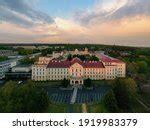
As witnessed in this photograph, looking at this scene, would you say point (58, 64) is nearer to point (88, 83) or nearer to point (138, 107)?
point (88, 83)

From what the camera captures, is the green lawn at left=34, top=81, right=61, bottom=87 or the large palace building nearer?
the green lawn at left=34, top=81, right=61, bottom=87

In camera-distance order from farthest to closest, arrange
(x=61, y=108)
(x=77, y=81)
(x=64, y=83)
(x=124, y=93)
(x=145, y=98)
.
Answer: (x=77, y=81) < (x=145, y=98) < (x=64, y=83) < (x=124, y=93) < (x=61, y=108)

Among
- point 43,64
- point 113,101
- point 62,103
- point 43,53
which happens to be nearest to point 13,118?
point 113,101

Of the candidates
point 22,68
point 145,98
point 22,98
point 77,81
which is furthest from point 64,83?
point 145,98

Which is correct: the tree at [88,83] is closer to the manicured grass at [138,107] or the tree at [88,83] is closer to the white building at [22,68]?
the manicured grass at [138,107]

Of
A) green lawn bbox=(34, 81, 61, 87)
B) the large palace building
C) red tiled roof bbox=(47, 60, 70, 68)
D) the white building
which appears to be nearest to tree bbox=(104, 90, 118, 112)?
the large palace building

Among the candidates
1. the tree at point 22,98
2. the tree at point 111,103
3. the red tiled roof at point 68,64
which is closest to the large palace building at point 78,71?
the red tiled roof at point 68,64

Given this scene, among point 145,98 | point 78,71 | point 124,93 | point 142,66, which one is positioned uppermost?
point 78,71

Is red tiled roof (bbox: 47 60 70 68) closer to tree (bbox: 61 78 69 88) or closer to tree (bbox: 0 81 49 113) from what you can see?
tree (bbox: 61 78 69 88)

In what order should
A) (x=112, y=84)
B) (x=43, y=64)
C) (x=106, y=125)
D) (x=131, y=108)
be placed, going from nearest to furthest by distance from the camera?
(x=106, y=125)
(x=131, y=108)
(x=112, y=84)
(x=43, y=64)

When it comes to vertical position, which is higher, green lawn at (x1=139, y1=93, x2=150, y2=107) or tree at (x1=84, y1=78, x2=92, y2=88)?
tree at (x1=84, y1=78, x2=92, y2=88)

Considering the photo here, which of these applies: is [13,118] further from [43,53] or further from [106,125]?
[43,53]
